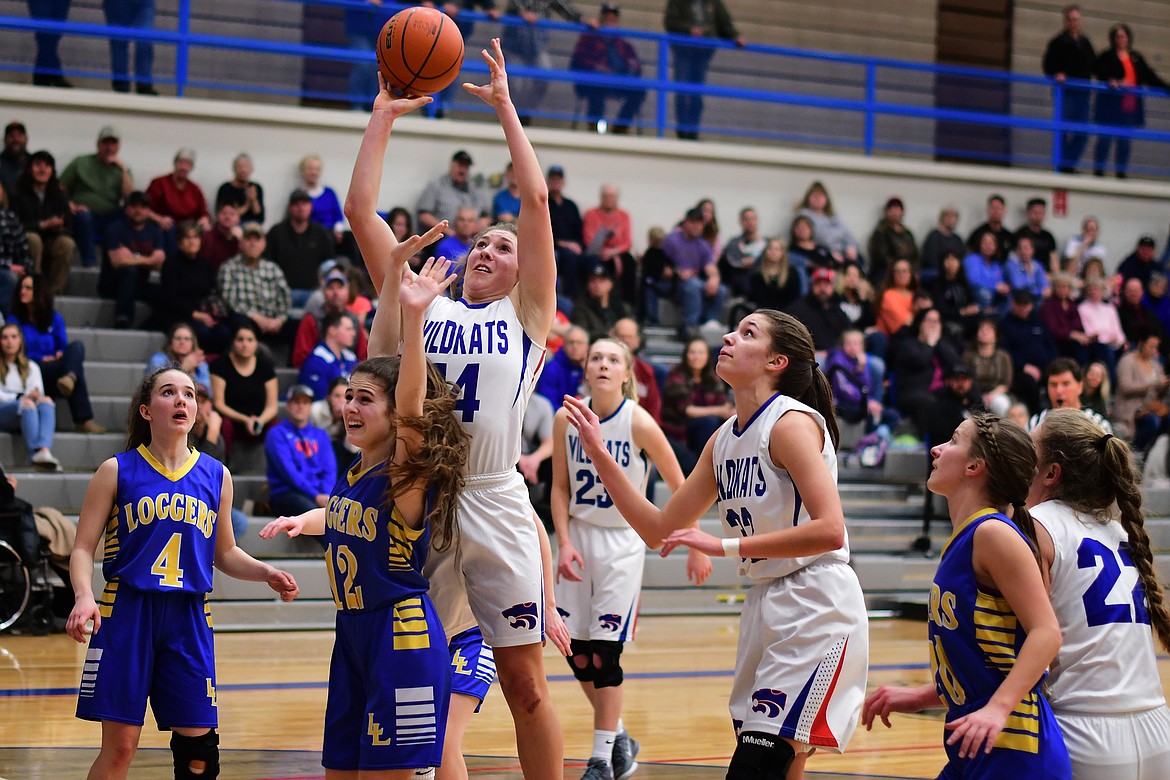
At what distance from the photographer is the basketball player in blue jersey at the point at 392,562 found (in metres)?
3.32

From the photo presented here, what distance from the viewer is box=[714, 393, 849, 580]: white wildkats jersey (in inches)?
146

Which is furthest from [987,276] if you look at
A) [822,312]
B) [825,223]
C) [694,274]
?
[694,274]

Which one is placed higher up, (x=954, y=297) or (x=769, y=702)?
(x=954, y=297)

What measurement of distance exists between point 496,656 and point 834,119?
12869mm

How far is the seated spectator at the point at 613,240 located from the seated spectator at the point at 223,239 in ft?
11.2

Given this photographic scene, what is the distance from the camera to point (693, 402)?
11086 millimetres

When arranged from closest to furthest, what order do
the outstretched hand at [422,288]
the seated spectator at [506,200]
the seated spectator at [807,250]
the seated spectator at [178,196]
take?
the outstretched hand at [422,288], the seated spectator at [178,196], the seated spectator at [506,200], the seated spectator at [807,250]

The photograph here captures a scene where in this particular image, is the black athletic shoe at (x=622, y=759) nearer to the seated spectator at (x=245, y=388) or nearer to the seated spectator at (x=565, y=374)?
the seated spectator at (x=565, y=374)

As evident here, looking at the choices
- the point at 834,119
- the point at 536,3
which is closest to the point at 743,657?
the point at 536,3

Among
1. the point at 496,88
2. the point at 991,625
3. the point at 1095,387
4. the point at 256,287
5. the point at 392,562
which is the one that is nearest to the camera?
the point at 991,625

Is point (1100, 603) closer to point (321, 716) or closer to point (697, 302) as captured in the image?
point (321, 716)

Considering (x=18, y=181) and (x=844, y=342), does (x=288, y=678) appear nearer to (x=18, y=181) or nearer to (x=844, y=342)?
(x=18, y=181)

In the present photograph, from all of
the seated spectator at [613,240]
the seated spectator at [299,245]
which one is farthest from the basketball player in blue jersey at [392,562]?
the seated spectator at [613,240]

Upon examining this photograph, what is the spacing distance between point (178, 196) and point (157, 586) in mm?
8418
